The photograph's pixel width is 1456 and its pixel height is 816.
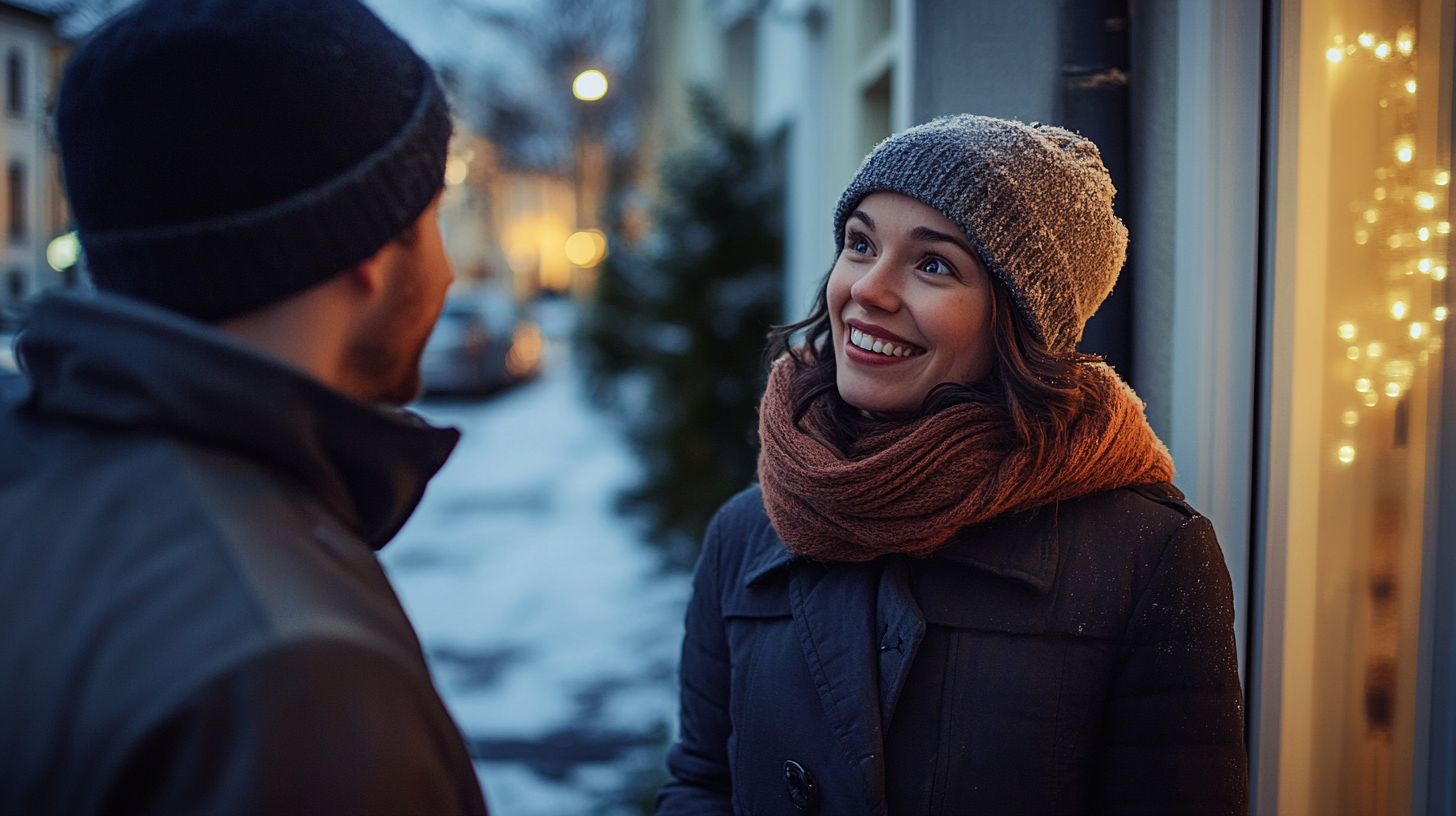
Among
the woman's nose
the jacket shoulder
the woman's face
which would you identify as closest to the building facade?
the woman's face

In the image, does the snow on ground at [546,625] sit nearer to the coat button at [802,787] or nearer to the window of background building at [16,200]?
the coat button at [802,787]

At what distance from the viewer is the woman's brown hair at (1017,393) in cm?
155

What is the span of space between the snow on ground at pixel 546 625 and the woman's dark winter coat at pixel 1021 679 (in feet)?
8.60

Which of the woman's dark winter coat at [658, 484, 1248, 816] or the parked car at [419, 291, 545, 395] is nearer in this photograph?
the woman's dark winter coat at [658, 484, 1248, 816]

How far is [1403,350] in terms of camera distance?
1762mm

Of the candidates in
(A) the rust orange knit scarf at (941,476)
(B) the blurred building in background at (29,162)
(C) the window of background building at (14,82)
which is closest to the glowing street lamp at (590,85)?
Answer: (B) the blurred building in background at (29,162)

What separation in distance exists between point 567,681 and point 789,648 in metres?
3.78

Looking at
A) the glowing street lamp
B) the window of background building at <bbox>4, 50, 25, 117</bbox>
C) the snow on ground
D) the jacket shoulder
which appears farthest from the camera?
the glowing street lamp

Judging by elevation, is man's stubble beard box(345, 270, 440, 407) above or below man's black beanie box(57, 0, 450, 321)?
below

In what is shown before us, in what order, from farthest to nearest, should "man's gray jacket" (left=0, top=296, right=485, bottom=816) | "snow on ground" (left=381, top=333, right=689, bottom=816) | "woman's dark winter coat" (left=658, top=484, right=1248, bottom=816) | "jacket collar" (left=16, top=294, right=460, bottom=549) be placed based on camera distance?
"snow on ground" (left=381, top=333, right=689, bottom=816) → "woman's dark winter coat" (left=658, top=484, right=1248, bottom=816) → "jacket collar" (left=16, top=294, right=460, bottom=549) → "man's gray jacket" (left=0, top=296, right=485, bottom=816)

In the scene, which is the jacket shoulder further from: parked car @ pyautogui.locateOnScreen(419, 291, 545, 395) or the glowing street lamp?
parked car @ pyautogui.locateOnScreen(419, 291, 545, 395)

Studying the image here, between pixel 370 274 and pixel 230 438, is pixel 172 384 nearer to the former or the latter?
pixel 230 438

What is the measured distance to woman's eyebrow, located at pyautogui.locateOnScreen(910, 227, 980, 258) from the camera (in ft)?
5.24

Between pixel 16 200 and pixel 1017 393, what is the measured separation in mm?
4109
